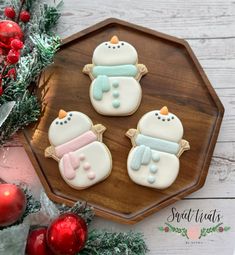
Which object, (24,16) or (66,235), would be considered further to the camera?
(24,16)

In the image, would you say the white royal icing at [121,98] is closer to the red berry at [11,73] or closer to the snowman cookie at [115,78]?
the snowman cookie at [115,78]

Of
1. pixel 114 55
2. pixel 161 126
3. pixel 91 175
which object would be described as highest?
pixel 114 55

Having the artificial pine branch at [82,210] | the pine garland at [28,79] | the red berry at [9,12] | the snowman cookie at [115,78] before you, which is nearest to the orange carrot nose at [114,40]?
the snowman cookie at [115,78]

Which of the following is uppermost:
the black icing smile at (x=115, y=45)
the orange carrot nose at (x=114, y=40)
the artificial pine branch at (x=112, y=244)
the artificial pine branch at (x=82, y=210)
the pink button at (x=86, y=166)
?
the orange carrot nose at (x=114, y=40)

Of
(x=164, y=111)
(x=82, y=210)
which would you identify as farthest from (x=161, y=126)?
(x=82, y=210)

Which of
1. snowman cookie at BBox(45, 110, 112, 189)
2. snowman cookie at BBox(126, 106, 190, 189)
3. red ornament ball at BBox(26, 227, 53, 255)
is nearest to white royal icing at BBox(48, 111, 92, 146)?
snowman cookie at BBox(45, 110, 112, 189)

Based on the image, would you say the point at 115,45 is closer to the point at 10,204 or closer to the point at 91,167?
the point at 91,167

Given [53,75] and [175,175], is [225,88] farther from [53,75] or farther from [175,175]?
[53,75]
